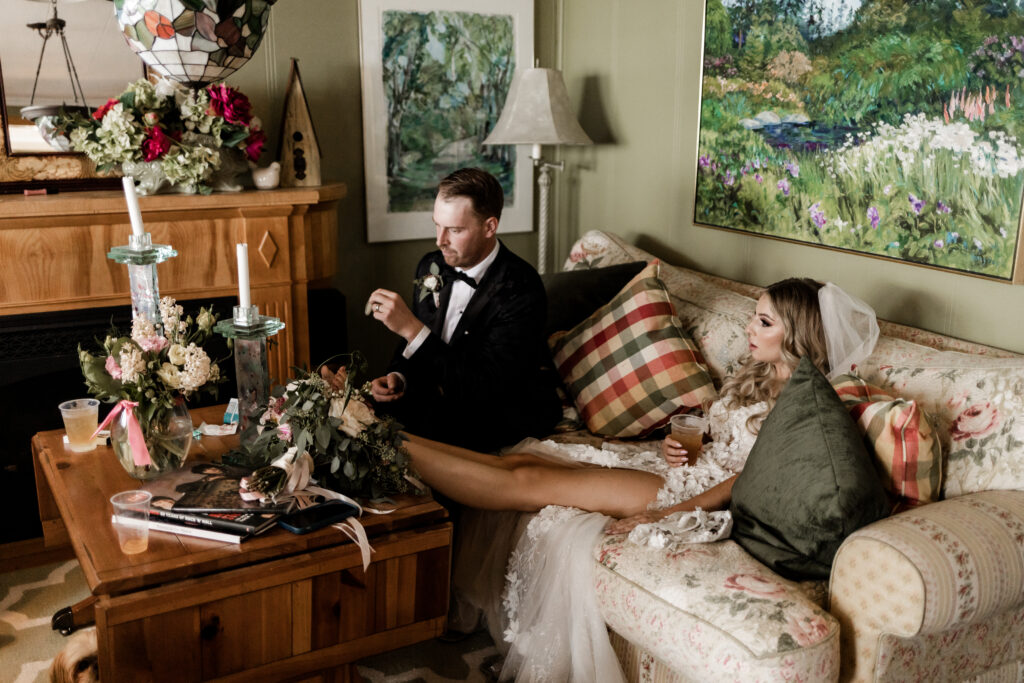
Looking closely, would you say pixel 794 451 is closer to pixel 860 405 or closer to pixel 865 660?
pixel 860 405

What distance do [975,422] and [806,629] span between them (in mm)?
758

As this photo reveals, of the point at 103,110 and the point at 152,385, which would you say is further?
the point at 103,110

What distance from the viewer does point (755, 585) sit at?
5.88 feet

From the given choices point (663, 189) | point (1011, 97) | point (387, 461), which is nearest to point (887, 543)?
point (387, 461)

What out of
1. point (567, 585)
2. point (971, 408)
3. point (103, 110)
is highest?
point (103, 110)

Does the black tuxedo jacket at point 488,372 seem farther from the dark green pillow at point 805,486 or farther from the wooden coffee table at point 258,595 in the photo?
the dark green pillow at point 805,486

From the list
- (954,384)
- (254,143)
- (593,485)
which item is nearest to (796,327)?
(954,384)

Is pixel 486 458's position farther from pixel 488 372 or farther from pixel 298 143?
pixel 298 143

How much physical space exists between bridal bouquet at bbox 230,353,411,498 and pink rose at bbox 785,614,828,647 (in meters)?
0.87

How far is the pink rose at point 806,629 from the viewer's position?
1652 mm

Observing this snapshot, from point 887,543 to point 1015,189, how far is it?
1211 millimetres

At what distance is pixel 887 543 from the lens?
1.68 metres

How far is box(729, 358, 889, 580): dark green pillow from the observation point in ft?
5.97

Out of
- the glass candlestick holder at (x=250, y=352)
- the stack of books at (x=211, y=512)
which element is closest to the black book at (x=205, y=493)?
the stack of books at (x=211, y=512)
